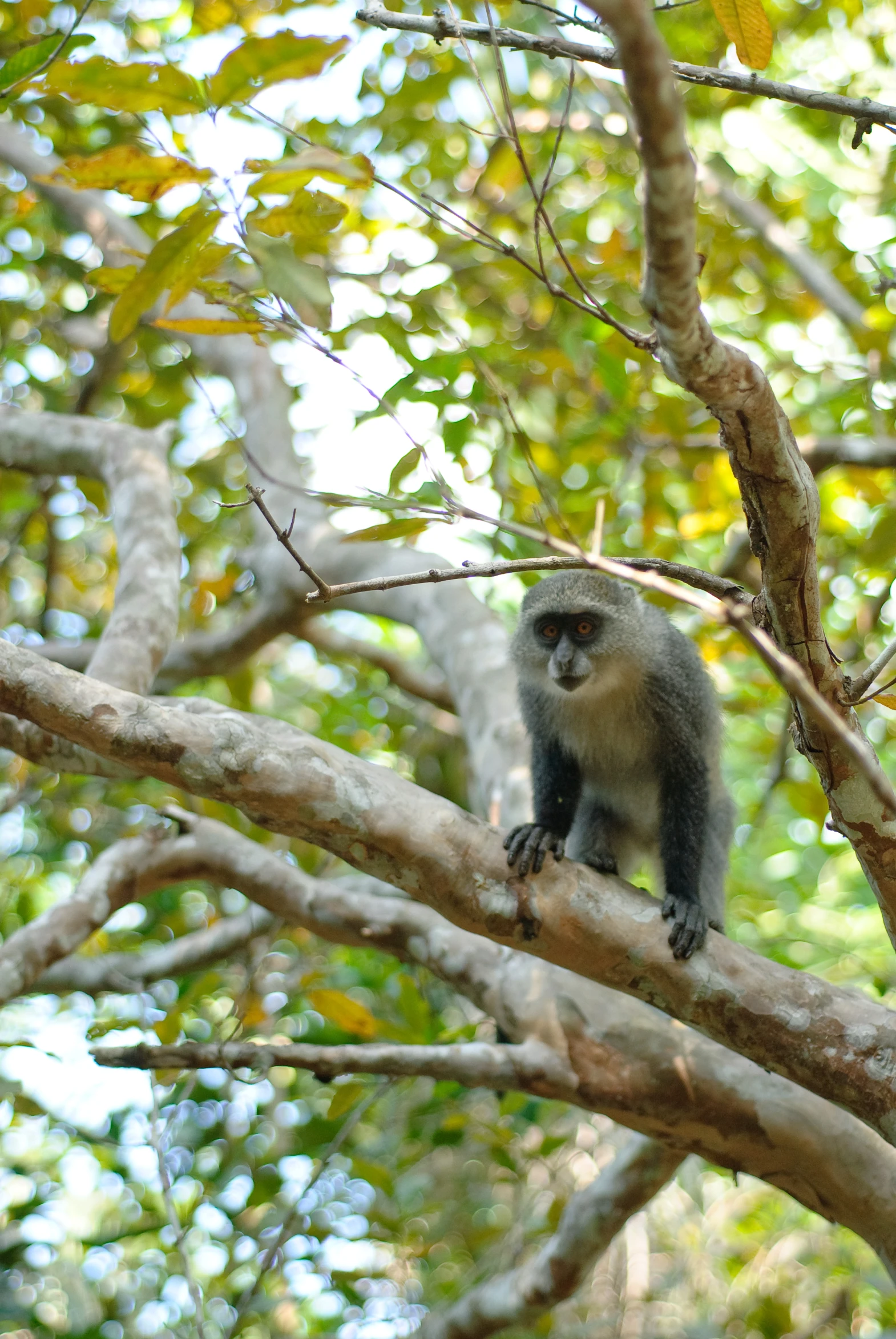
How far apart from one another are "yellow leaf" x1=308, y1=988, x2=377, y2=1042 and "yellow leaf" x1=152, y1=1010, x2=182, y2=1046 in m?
0.46

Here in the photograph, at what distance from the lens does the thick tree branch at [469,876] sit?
→ 250cm

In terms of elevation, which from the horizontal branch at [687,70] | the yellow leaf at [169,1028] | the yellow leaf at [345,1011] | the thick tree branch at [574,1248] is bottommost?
the thick tree branch at [574,1248]

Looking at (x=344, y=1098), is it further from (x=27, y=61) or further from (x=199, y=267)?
(x=27, y=61)

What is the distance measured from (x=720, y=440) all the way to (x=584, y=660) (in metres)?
1.92

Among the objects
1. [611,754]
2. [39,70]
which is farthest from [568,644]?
[39,70]

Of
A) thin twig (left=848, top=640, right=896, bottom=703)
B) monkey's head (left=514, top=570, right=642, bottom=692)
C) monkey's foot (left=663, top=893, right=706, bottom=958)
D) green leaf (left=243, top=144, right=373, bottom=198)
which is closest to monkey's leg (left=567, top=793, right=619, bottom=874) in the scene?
monkey's head (left=514, top=570, right=642, bottom=692)

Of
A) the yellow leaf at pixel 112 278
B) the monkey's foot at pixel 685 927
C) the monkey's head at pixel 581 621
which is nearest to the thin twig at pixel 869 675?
the monkey's foot at pixel 685 927

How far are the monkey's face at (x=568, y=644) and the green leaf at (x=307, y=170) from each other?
7.03 feet

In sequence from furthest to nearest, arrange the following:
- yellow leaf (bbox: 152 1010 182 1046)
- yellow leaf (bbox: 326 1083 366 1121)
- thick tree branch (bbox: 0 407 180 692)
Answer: yellow leaf (bbox: 326 1083 366 1121) < yellow leaf (bbox: 152 1010 182 1046) < thick tree branch (bbox: 0 407 180 692)

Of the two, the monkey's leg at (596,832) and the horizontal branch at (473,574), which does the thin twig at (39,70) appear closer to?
the horizontal branch at (473,574)

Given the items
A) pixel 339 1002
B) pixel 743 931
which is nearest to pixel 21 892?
pixel 339 1002

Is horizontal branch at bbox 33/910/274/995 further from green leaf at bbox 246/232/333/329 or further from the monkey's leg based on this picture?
green leaf at bbox 246/232/333/329

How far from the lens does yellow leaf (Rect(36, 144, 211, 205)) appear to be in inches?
77.8

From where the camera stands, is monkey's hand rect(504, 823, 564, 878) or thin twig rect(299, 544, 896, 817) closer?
thin twig rect(299, 544, 896, 817)
